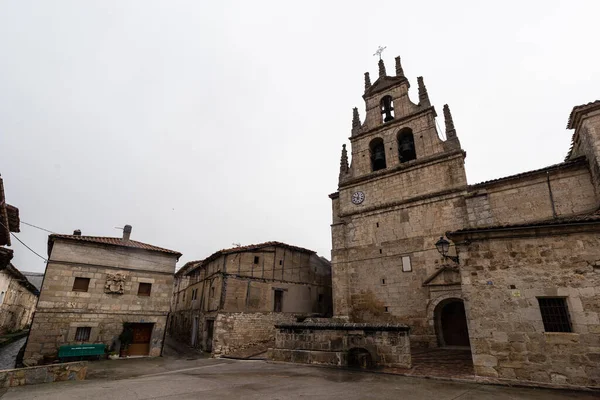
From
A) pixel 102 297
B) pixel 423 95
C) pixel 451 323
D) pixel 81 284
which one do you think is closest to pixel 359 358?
pixel 451 323

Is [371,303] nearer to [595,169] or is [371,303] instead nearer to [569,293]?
[569,293]

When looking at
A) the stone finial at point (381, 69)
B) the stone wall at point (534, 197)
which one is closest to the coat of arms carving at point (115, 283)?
the stone wall at point (534, 197)

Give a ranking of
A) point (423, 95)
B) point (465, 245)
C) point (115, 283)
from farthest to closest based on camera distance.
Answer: point (423, 95), point (115, 283), point (465, 245)

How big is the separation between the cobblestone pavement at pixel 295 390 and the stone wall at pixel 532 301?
0.59 meters

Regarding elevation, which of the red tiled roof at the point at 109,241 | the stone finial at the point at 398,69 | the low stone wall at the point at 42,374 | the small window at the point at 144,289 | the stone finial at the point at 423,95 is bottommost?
the low stone wall at the point at 42,374

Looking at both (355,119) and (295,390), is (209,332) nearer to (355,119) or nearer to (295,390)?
(295,390)

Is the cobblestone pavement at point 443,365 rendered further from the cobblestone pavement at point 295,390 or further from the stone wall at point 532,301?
the stone wall at point 532,301

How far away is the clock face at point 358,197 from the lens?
1756cm

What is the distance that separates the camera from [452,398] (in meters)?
5.39

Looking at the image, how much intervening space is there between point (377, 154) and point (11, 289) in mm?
29266

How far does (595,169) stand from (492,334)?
8.64 m

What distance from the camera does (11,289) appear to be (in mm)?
22141

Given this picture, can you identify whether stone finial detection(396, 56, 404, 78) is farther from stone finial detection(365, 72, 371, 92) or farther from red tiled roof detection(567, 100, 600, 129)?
red tiled roof detection(567, 100, 600, 129)

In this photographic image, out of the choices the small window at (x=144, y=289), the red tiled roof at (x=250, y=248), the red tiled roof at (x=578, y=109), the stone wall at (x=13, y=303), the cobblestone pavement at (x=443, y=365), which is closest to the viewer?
the cobblestone pavement at (x=443, y=365)
